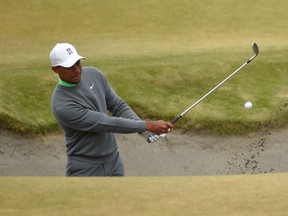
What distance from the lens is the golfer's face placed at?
24.2 ft

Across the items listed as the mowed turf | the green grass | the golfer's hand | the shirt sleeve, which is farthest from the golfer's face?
the green grass

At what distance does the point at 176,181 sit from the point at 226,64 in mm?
7164

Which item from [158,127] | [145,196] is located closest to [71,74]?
[158,127]

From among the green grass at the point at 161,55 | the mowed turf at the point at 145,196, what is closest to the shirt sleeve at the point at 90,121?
the mowed turf at the point at 145,196

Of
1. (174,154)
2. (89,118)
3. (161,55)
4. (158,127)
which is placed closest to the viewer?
(89,118)

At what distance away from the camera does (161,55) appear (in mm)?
14320

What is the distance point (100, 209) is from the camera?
18.7 feet

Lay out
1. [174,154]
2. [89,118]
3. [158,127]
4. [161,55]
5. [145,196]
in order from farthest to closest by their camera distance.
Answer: [161,55] → [174,154] → [158,127] → [89,118] → [145,196]

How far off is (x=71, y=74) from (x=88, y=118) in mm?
403

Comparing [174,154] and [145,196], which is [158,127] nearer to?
[145,196]

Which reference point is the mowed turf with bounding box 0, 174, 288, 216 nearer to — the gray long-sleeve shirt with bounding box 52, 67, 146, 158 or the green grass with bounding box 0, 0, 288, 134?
the gray long-sleeve shirt with bounding box 52, 67, 146, 158

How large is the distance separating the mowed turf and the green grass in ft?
17.1

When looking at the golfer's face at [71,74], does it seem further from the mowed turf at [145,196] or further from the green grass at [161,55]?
the green grass at [161,55]

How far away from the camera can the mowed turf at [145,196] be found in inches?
223
